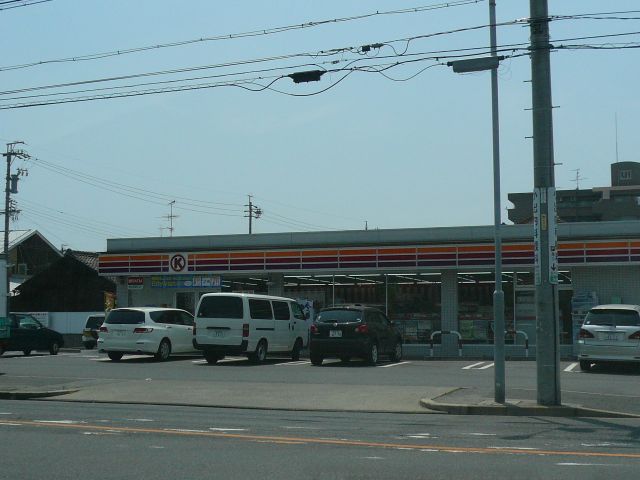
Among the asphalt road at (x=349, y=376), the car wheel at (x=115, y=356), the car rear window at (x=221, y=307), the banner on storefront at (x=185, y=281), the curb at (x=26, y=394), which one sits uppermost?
the banner on storefront at (x=185, y=281)

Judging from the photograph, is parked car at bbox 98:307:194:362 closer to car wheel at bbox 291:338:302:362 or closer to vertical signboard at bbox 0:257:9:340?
vertical signboard at bbox 0:257:9:340

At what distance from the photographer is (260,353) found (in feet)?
84.9

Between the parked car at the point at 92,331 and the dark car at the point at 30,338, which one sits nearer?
the dark car at the point at 30,338

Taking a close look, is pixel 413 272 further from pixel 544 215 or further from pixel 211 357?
pixel 544 215

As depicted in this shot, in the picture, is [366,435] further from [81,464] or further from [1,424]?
[1,424]

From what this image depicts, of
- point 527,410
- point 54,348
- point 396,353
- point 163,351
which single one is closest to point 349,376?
point 396,353

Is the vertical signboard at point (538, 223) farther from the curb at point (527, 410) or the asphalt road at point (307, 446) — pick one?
the asphalt road at point (307, 446)

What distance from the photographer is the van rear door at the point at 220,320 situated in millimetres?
25031

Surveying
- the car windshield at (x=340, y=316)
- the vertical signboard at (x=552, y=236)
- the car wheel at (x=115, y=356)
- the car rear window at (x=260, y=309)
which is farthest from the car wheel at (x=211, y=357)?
the vertical signboard at (x=552, y=236)

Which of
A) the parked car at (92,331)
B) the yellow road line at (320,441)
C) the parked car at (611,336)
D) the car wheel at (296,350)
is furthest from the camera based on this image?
the parked car at (92,331)

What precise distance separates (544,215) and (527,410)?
127 inches

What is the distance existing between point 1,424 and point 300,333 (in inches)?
613

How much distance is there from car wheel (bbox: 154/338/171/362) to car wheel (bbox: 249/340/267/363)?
298cm

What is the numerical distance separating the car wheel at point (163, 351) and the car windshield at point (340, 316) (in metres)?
5.19
